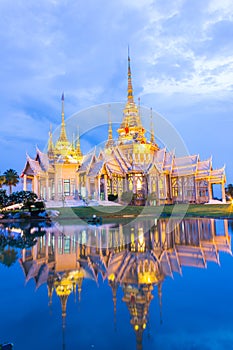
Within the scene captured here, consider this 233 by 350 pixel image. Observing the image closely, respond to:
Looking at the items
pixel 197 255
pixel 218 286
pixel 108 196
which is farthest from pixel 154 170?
pixel 218 286

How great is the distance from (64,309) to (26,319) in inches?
21.1

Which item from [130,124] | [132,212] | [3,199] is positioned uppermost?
[130,124]

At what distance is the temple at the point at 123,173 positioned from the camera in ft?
97.9

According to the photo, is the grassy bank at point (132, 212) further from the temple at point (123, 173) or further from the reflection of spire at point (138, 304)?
the reflection of spire at point (138, 304)

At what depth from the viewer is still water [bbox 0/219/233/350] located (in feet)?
10.2

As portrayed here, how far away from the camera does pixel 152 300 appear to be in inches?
162

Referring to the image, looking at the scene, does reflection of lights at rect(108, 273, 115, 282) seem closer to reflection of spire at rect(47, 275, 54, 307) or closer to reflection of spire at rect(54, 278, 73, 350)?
reflection of spire at rect(54, 278, 73, 350)

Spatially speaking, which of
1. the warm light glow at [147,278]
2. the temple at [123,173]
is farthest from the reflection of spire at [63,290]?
the temple at [123,173]

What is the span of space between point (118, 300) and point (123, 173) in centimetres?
2959

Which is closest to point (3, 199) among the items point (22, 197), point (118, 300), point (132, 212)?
point (22, 197)

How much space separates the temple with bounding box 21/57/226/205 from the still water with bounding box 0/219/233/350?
2199cm

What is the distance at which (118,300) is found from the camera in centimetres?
418

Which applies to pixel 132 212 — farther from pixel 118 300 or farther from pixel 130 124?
pixel 130 124

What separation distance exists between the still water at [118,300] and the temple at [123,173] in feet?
72.1
